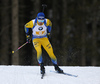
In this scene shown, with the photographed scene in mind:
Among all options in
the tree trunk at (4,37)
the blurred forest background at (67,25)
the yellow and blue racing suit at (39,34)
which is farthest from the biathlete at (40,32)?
the blurred forest background at (67,25)

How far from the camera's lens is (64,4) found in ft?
64.0

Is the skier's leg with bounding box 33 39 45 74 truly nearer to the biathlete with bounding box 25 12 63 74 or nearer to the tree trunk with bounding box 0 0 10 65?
the biathlete with bounding box 25 12 63 74

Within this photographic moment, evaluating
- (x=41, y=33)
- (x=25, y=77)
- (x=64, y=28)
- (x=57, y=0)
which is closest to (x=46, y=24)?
(x=41, y=33)

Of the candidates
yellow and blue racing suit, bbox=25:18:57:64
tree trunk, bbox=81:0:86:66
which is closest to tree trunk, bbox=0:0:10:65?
tree trunk, bbox=81:0:86:66

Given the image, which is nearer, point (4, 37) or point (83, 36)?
point (4, 37)

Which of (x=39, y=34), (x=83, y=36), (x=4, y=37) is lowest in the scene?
(x=83, y=36)

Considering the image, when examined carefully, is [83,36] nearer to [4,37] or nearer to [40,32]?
[4,37]

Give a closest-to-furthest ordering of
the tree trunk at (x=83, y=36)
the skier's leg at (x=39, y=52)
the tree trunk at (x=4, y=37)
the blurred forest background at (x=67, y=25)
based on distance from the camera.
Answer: the skier's leg at (x=39, y=52) → the tree trunk at (x=4, y=37) → the blurred forest background at (x=67, y=25) → the tree trunk at (x=83, y=36)

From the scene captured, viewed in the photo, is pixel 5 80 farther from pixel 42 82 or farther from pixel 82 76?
pixel 82 76

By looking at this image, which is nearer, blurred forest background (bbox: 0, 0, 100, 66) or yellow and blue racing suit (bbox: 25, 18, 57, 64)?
yellow and blue racing suit (bbox: 25, 18, 57, 64)

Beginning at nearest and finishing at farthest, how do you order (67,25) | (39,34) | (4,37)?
(39,34)
(4,37)
(67,25)

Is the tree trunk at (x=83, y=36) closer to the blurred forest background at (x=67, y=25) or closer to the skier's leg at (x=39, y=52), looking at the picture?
the blurred forest background at (x=67, y=25)

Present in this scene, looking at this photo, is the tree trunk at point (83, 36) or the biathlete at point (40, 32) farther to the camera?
the tree trunk at point (83, 36)

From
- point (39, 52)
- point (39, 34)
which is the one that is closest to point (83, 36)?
point (39, 34)
